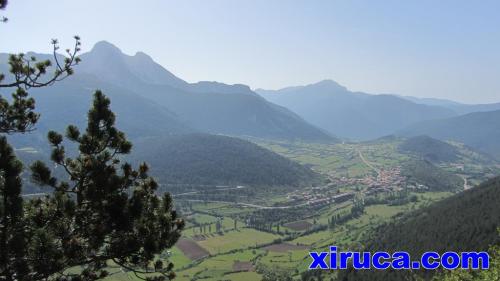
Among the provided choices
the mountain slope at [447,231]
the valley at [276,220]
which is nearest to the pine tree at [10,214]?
the valley at [276,220]

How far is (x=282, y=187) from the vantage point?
19412 centimetres

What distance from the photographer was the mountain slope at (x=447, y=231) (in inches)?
2645

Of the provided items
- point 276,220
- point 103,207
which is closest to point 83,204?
point 103,207

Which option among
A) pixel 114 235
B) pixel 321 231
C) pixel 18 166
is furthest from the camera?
pixel 321 231

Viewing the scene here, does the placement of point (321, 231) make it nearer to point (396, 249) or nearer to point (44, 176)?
point (396, 249)

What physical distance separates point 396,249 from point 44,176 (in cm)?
7940

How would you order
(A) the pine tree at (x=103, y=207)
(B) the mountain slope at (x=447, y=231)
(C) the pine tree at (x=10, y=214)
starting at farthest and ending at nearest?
1. (B) the mountain slope at (x=447, y=231)
2. (A) the pine tree at (x=103, y=207)
3. (C) the pine tree at (x=10, y=214)

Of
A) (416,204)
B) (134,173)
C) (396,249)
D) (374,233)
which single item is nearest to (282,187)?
(416,204)

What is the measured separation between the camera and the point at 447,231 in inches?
3083

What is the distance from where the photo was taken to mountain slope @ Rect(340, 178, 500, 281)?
220 ft

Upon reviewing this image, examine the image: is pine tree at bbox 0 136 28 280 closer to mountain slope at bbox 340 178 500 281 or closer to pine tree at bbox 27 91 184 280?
pine tree at bbox 27 91 184 280

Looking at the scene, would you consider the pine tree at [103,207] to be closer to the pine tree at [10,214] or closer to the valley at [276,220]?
the pine tree at [10,214]

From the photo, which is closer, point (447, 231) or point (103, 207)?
point (103, 207)

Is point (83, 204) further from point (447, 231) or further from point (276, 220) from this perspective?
point (276, 220)
